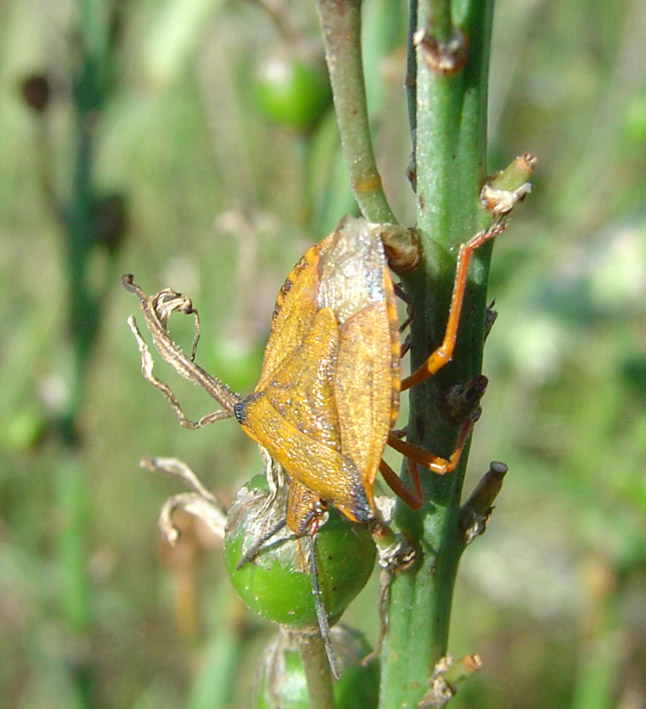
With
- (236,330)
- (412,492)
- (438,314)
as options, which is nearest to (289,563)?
(412,492)

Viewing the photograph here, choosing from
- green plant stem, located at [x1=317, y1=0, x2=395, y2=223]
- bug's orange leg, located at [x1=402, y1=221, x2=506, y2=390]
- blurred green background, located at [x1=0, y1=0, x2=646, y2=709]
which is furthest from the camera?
blurred green background, located at [x1=0, y1=0, x2=646, y2=709]

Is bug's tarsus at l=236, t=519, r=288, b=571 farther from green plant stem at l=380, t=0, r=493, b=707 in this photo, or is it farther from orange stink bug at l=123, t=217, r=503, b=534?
green plant stem at l=380, t=0, r=493, b=707

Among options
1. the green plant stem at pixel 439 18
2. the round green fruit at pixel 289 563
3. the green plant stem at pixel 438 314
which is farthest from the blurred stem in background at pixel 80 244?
the green plant stem at pixel 439 18

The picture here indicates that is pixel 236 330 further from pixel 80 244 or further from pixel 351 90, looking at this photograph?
pixel 351 90

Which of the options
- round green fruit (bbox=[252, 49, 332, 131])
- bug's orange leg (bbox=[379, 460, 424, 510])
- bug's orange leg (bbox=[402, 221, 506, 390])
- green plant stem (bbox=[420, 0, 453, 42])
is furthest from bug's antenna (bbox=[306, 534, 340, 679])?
round green fruit (bbox=[252, 49, 332, 131])

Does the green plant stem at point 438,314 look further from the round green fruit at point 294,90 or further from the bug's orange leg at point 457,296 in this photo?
the round green fruit at point 294,90

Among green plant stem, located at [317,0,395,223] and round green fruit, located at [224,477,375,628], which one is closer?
green plant stem, located at [317,0,395,223]

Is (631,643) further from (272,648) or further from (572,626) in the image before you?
(272,648)
